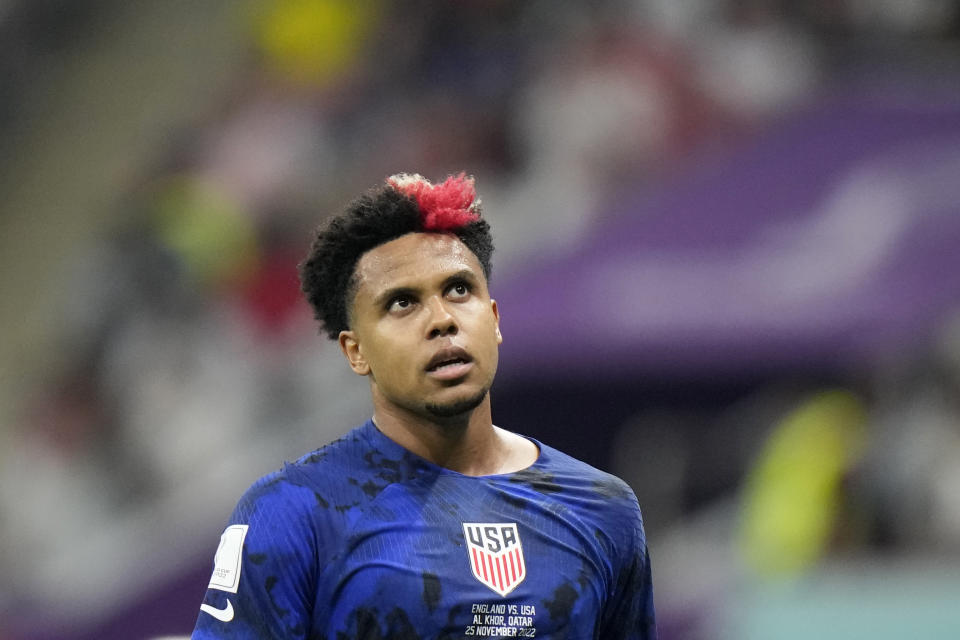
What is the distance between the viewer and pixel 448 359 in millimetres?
3492

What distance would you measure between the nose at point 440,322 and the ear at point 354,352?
0.73ft

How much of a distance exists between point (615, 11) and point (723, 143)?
56.8 inches

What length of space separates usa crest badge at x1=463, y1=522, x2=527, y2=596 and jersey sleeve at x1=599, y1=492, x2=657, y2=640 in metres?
0.33

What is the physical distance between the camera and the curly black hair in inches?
143

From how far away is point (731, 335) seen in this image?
830cm

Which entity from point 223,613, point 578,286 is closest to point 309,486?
point 223,613

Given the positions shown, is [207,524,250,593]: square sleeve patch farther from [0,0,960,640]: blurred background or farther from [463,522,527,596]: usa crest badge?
[0,0,960,640]: blurred background

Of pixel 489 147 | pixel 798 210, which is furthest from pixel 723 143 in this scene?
pixel 489 147

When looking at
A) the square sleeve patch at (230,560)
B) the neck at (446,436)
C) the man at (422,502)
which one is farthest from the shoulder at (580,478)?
the square sleeve patch at (230,560)

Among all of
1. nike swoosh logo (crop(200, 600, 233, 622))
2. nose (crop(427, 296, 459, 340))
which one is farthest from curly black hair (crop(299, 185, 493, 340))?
nike swoosh logo (crop(200, 600, 233, 622))

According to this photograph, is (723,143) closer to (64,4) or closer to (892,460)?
(892,460)

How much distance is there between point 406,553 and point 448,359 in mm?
450

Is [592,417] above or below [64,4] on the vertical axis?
below

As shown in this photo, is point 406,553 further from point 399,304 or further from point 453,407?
point 399,304
